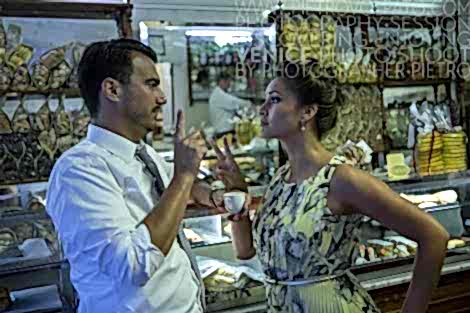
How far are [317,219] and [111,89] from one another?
0.73m

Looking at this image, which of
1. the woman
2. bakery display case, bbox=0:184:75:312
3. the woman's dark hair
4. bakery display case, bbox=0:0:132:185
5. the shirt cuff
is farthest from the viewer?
bakery display case, bbox=0:0:132:185

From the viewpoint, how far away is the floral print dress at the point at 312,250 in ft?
6.42

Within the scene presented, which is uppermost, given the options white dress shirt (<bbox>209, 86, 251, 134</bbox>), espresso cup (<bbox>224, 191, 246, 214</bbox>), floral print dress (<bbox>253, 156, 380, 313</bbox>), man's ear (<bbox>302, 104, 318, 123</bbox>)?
man's ear (<bbox>302, 104, 318, 123</bbox>)

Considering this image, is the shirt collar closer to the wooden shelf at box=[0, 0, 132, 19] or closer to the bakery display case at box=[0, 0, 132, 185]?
the bakery display case at box=[0, 0, 132, 185]

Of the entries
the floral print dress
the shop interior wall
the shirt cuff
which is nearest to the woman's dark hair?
the floral print dress

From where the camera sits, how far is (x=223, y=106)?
4.68 meters

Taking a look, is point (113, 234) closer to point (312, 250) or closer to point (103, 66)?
point (103, 66)

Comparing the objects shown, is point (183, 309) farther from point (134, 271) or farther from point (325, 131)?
point (325, 131)

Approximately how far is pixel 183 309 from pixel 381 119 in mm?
3310

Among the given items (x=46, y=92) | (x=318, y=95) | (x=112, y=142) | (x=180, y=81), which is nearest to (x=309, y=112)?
(x=318, y=95)

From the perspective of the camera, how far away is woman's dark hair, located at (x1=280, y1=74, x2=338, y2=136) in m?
2.07

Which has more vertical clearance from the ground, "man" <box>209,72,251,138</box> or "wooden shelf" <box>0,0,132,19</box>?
"wooden shelf" <box>0,0,132,19</box>

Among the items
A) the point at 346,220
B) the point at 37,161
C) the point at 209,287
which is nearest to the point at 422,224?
the point at 346,220

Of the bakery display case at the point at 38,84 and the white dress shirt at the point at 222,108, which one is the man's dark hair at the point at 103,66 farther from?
the white dress shirt at the point at 222,108
